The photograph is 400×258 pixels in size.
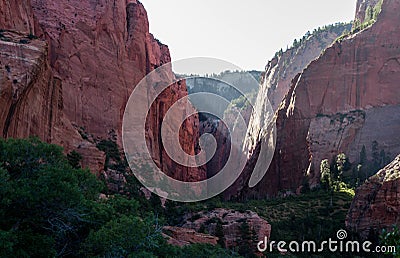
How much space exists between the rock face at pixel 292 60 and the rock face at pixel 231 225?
7902cm

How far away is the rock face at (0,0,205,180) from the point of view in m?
24.8

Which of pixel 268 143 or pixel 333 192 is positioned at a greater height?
pixel 268 143

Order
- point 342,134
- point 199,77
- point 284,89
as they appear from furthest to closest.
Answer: point 199,77 < point 284,89 < point 342,134

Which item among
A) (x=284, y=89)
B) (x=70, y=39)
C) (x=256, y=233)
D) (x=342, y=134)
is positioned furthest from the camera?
(x=284, y=89)

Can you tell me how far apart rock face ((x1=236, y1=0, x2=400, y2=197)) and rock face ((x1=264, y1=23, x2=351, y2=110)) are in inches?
1253

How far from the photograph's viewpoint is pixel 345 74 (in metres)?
87.1

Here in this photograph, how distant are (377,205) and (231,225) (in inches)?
565

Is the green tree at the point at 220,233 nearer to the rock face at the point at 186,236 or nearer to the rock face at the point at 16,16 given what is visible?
the rock face at the point at 186,236

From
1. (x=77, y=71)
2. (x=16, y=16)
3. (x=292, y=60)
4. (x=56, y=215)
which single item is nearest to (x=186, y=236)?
(x=56, y=215)

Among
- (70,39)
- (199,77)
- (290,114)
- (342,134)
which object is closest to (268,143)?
(290,114)

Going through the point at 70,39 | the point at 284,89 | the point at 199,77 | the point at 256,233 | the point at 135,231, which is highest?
the point at 199,77

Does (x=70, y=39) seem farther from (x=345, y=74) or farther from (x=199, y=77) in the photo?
(x=199, y=77)

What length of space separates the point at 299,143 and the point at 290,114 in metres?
6.45

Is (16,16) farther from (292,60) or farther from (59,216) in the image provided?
(292,60)
